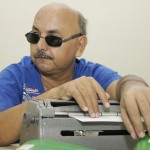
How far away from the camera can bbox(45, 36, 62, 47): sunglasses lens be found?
138cm

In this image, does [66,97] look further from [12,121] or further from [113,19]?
[113,19]

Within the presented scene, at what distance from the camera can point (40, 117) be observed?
67 cm

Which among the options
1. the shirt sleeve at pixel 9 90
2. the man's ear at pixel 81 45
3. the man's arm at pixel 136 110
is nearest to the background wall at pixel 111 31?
the man's ear at pixel 81 45

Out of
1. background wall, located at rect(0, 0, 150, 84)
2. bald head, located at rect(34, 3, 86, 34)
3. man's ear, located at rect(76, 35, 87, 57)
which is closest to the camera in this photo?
bald head, located at rect(34, 3, 86, 34)

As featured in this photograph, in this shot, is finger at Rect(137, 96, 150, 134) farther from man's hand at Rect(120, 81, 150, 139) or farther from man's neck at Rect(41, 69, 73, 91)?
man's neck at Rect(41, 69, 73, 91)

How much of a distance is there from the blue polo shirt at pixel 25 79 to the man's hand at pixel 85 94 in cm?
34

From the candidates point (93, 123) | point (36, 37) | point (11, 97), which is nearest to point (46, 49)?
point (36, 37)

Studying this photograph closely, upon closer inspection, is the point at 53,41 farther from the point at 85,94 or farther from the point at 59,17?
the point at 85,94

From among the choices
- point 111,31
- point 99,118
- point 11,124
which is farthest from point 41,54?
point 111,31

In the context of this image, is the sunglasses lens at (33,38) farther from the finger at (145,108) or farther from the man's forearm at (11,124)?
the finger at (145,108)

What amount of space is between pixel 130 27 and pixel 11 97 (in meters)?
1.43

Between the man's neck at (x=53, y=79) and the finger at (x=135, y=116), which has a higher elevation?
the finger at (x=135, y=116)

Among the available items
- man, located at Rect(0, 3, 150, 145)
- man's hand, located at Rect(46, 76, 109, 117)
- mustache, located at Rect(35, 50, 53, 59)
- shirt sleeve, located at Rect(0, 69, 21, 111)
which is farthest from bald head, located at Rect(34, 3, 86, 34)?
man's hand, located at Rect(46, 76, 109, 117)

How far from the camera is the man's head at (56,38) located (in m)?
1.40
